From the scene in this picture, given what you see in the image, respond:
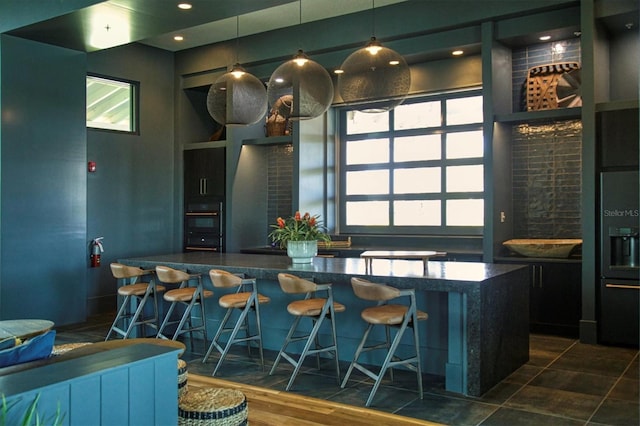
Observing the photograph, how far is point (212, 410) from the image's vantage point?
2.95m

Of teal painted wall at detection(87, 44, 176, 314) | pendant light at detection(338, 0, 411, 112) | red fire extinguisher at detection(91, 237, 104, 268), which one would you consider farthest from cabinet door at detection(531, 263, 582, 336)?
red fire extinguisher at detection(91, 237, 104, 268)

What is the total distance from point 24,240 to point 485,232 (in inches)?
186

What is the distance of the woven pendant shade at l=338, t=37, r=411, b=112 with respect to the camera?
13.8 feet

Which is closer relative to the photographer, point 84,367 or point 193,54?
point 84,367

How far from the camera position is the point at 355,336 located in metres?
4.88

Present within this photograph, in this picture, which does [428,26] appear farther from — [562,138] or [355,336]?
[355,336]

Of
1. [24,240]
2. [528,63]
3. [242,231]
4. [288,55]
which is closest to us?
[24,240]

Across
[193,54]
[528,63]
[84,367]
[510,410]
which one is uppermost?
[193,54]

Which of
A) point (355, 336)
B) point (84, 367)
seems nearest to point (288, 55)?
point (355, 336)

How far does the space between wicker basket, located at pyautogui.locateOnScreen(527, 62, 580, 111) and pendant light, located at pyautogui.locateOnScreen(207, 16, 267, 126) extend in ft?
9.92

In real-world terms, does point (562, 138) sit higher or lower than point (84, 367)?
higher

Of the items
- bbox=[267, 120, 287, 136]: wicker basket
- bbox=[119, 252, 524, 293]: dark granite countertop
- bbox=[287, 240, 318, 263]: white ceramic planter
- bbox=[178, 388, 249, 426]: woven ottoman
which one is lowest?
A: bbox=[178, 388, 249, 426]: woven ottoman

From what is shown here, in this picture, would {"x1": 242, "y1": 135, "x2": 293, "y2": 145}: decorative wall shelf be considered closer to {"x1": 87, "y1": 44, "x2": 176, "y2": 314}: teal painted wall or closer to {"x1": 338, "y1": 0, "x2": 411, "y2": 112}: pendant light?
→ {"x1": 87, "y1": 44, "x2": 176, "y2": 314}: teal painted wall

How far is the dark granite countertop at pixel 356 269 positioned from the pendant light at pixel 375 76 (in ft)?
4.19
